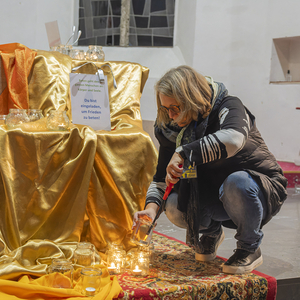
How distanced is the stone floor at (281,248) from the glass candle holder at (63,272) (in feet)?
2.44

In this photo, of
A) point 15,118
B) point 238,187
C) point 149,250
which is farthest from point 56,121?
point 238,187

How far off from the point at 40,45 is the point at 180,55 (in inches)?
72.5

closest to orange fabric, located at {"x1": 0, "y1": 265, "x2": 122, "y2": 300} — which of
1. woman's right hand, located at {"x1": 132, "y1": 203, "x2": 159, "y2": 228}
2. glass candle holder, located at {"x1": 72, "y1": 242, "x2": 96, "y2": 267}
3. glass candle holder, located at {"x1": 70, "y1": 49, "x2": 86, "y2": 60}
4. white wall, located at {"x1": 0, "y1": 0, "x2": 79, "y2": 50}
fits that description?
glass candle holder, located at {"x1": 72, "y1": 242, "x2": 96, "y2": 267}

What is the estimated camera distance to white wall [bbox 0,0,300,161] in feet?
14.9

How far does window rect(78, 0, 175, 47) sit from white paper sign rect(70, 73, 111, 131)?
3.49m

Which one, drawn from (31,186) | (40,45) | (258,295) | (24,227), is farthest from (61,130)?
(40,45)

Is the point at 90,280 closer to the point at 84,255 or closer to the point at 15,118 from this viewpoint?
the point at 84,255

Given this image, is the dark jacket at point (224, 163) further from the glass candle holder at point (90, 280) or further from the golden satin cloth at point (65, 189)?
the glass candle holder at point (90, 280)

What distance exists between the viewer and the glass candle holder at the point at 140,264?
137cm

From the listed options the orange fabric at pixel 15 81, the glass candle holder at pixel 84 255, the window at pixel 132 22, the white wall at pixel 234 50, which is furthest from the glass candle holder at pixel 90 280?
the window at pixel 132 22

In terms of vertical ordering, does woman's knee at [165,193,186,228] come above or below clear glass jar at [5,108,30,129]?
below

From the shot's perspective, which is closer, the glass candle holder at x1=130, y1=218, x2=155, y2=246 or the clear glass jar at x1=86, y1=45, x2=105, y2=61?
the glass candle holder at x1=130, y1=218, x2=155, y2=246

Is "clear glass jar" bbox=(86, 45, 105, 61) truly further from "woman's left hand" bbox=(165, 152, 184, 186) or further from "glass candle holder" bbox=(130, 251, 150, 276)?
"glass candle holder" bbox=(130, 251, 150, 276)

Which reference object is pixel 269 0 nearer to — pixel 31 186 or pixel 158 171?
pixel 158 171
